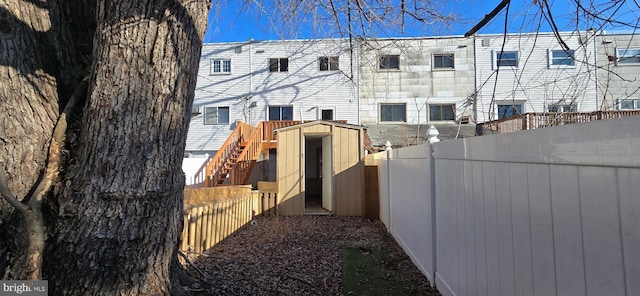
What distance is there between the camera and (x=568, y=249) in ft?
4.54

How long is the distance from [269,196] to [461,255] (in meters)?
6.42

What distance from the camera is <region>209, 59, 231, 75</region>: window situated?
14.6 meters

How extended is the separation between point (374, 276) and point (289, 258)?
4.14 feet

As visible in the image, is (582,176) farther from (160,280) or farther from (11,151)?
(11,151)

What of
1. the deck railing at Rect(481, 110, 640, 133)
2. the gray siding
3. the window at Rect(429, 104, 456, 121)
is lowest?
the deck railing at Rect(481, 110, 640, 133)

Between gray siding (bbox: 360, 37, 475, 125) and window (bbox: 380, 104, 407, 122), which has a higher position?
gray siding (bbox: 360, 37, 475, 125)

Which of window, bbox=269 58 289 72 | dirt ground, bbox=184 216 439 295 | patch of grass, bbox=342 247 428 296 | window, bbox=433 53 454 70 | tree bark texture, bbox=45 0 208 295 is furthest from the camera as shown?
window, bbox=269 58 289 72

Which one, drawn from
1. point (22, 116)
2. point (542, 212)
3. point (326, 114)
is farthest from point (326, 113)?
point (542, 212)

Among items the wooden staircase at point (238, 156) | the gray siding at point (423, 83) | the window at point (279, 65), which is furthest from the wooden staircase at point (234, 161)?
the gray siding at point (423, 83)

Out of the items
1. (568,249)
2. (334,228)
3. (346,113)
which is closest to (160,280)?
(568,249)

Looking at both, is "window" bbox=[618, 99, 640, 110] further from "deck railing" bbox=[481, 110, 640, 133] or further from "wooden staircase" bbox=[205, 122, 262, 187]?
"wooden staircase" bbox=[205, 122, 262, 187]

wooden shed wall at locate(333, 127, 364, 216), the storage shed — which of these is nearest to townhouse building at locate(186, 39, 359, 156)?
the storage shed

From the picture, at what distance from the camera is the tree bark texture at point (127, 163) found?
6.04 ft

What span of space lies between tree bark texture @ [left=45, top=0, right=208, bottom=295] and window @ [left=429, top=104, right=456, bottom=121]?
1315cm
